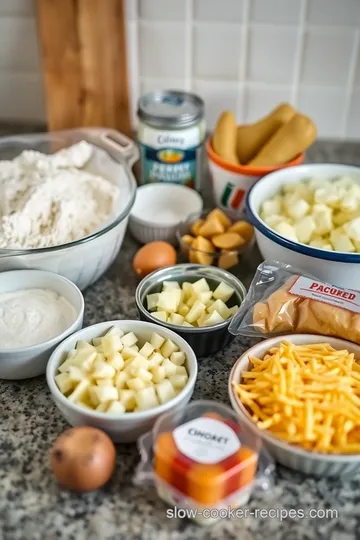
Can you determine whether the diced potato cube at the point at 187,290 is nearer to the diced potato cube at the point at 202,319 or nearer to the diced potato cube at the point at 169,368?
the diced potato cube at the point at 202,319

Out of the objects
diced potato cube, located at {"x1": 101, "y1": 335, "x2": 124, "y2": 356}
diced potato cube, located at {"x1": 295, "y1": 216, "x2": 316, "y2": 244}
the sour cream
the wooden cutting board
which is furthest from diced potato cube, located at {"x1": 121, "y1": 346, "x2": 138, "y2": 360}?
the wooden cutting board

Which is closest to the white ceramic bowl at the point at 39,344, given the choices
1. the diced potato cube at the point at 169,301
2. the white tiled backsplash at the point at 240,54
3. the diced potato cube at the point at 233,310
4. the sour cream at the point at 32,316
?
the sour cream at the point at 32,316

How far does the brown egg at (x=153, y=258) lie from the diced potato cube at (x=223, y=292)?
4.5 inches

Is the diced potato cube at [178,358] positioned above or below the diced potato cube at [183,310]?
above

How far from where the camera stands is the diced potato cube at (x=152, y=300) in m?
0.96

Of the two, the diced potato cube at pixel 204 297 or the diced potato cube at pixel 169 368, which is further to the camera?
the diced potato cube at pixel 204 297

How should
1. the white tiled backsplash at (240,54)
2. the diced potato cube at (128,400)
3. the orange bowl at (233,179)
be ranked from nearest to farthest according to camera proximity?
the diced potato cube at (128,400) < the orange bowl at (233,179) < the white tiled backsplash at (240,54)

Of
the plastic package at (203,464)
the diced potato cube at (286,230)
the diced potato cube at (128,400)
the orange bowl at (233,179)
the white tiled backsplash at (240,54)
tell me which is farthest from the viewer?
the white tiled backsplash at (240,54)

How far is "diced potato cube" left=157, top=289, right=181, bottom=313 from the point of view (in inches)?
37.1

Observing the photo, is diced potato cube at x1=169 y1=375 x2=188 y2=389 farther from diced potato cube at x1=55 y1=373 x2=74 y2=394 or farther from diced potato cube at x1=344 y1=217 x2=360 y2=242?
diced potato cube at x1=344 y1=217 x2=360 y2=242

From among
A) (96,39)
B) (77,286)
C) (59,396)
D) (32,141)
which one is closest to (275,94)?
(96,39)

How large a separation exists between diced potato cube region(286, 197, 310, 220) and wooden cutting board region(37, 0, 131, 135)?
458 mm

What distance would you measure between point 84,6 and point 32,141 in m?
0.27

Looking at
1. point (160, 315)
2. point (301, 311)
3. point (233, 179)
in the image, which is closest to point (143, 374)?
point (160, 315)
